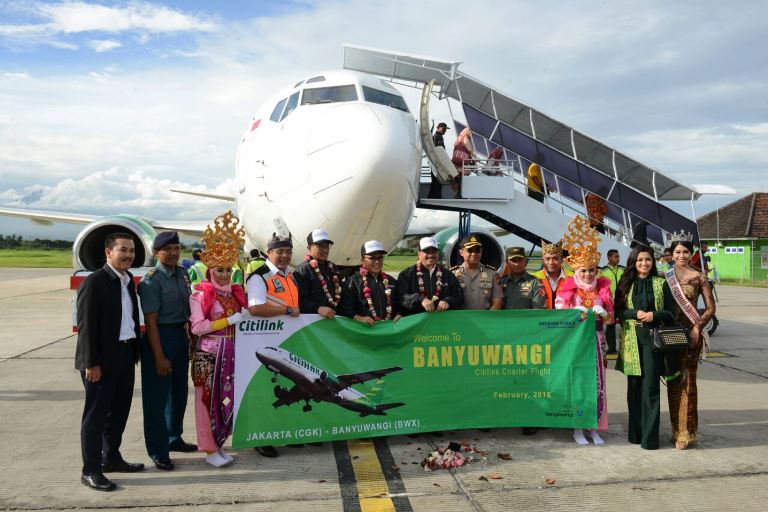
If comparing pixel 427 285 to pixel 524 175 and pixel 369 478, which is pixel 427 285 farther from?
pixel 524 175

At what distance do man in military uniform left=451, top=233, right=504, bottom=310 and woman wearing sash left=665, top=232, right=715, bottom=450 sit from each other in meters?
1.52

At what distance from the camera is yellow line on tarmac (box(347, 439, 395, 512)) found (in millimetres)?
3631

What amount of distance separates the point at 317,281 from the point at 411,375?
3.85ft

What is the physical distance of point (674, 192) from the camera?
1209 centimetres

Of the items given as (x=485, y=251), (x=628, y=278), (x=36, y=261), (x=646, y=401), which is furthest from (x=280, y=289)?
(x=36, y=261)

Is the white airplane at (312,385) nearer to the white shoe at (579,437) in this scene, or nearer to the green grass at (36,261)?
the white shoe at (579,437)

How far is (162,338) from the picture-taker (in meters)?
4.38

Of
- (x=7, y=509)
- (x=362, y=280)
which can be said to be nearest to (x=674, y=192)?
(x=362, y=280)

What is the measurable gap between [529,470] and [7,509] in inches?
135

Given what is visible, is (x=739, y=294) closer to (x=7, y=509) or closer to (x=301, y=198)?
(x=301, y=198)

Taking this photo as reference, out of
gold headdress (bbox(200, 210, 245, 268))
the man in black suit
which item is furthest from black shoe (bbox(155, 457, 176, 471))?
gold headdress (bbox(200, 210, 245, 268))

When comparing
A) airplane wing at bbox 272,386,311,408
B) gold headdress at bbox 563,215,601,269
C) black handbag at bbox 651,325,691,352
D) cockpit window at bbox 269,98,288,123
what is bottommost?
airplane wing at bbox 272,386,311,408

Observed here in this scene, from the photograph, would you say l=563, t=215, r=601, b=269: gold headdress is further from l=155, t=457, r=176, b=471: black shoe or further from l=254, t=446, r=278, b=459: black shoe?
l=155, t=457, r=176, b=471: black shoe

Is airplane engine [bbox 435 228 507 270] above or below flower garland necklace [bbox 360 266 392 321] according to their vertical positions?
above
